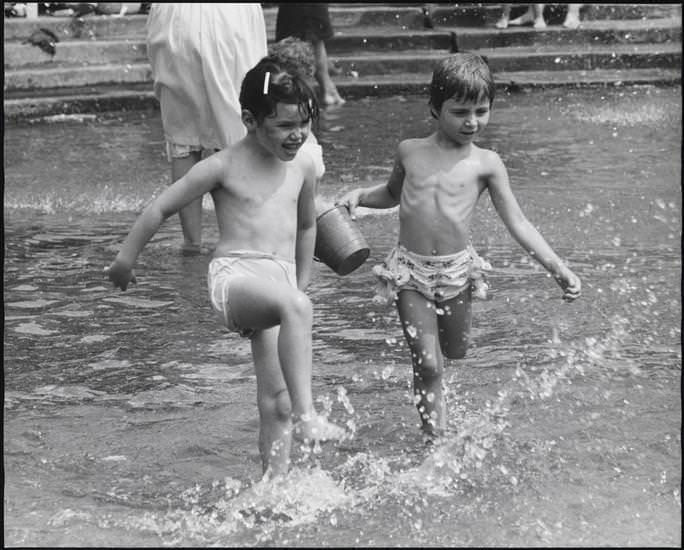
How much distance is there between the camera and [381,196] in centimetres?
467

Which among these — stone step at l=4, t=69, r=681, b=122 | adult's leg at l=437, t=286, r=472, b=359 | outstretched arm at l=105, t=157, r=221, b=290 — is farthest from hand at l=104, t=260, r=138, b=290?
stone step at l=4, t=69, r=681, b=122

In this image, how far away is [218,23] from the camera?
6.93m

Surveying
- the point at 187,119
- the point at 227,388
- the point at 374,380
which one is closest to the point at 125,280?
the point at 227,388

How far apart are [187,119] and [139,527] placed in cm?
368

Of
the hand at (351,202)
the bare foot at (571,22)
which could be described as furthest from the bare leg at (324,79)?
the hand at (351,202)

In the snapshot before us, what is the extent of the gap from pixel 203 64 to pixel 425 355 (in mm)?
3004

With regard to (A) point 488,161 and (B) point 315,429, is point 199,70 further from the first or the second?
(B) point 315,429

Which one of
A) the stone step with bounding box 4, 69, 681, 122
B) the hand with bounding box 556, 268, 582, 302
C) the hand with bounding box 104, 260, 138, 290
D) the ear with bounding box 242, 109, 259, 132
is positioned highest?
the ear with bounding box 242, 109, 259, 132

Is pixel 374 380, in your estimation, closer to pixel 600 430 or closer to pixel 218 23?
pixel 600 430

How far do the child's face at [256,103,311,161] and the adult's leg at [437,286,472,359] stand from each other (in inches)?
32.7

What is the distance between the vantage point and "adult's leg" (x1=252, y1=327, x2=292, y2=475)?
4.02 m

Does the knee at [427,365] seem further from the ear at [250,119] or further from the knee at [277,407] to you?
the ear at [250,119]

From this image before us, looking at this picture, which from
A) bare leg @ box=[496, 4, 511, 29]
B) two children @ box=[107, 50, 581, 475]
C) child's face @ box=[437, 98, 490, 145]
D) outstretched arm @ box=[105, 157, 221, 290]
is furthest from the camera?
bare leg @ box=[496, 4, 511, 29]

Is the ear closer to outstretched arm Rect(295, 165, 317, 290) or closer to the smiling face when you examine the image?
the smiling face
